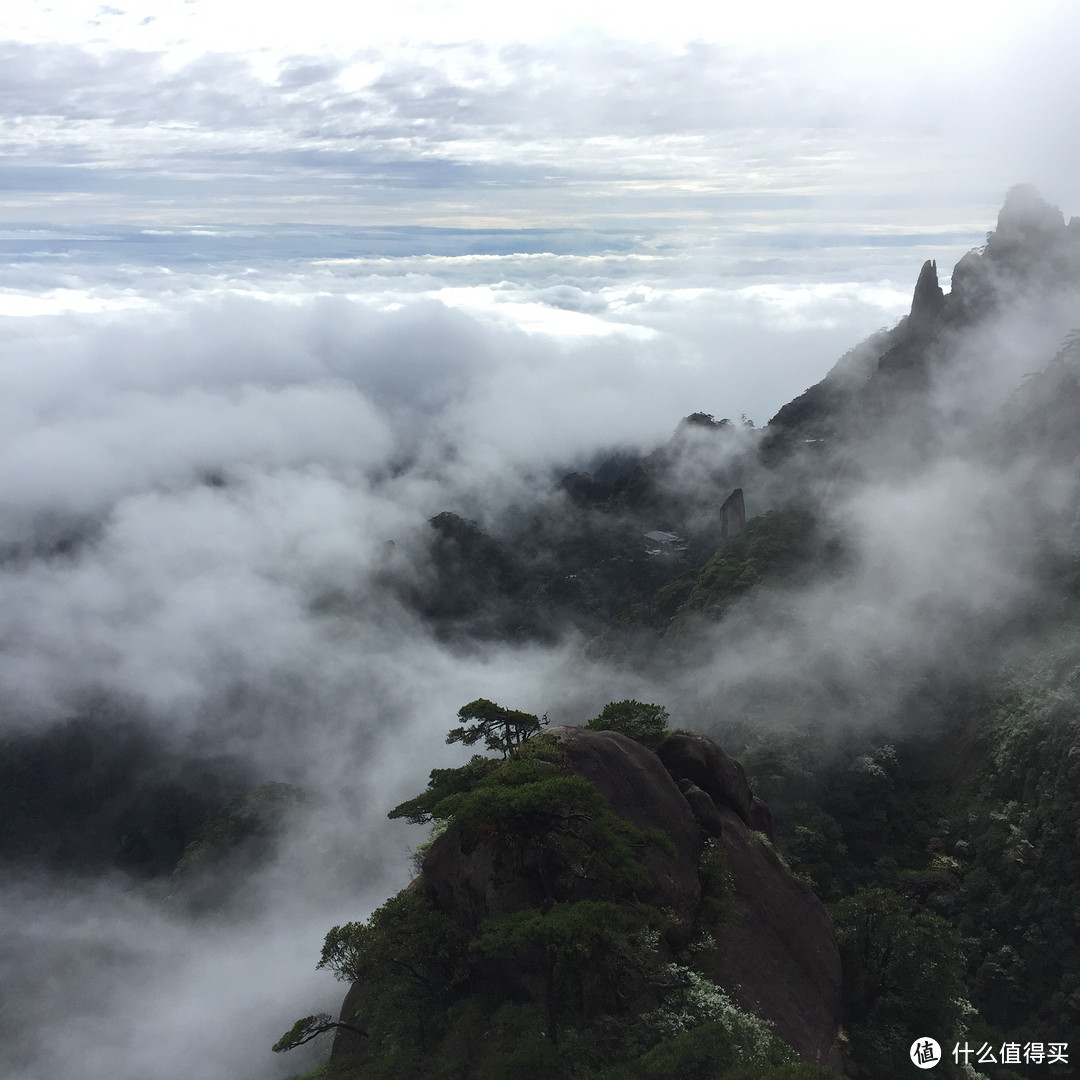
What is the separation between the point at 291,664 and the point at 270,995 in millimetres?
82960

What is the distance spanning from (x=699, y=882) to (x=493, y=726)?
36.3 ft

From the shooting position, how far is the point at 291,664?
145 m

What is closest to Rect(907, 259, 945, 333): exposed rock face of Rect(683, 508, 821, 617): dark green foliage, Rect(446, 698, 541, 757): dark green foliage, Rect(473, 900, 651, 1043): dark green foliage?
Rect(683, 508, 821, 617): dark green foliage

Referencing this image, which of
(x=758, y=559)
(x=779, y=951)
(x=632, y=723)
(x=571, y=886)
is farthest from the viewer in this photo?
(x=758, y=559)

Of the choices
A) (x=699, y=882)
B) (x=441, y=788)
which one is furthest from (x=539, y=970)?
(x=699, y=882)

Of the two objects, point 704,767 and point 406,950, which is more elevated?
point 704,767

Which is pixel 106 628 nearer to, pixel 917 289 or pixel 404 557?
pixel 404 557

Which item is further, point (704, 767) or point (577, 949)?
point (704, 767)

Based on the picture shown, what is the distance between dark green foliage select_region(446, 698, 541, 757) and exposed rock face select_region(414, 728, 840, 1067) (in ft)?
5.13

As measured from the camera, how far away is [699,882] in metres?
35.1

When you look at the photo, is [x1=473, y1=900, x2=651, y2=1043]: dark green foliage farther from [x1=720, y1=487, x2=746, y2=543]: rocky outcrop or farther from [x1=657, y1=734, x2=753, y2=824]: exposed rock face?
[x1=720, y1=487, x2=746, y2=543]: rocky outcrop

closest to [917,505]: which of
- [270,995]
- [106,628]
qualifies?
[270,995]

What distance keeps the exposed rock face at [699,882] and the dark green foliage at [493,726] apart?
156 centimetres

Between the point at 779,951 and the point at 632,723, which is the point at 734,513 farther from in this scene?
the point at 779,951
